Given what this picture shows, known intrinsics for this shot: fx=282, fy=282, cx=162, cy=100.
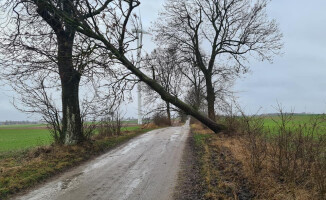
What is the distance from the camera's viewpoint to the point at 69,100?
12.4 m

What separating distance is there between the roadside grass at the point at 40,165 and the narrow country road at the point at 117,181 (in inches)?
17.6

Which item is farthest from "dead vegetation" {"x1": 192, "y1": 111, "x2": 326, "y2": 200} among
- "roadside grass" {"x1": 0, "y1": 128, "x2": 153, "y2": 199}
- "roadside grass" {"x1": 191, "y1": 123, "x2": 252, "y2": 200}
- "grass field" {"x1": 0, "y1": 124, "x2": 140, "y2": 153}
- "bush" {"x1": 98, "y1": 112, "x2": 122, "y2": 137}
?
"bush" {"x1": 98, "y1": 112, "x2": 122, "y2": 137}

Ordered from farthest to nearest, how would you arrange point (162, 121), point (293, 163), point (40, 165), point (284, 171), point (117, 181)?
point (162, 121) → point (40, 165) → point (117, 181) → point (293, 163) → point (284, 171)

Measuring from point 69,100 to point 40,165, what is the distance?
400 cm

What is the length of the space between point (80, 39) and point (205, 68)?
46.9 ft

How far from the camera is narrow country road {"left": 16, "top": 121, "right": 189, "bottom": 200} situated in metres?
6.26

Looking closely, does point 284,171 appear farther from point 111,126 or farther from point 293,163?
point 111,126

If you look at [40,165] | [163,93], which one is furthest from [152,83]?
[40,165]

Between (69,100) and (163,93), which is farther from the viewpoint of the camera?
(163,93)

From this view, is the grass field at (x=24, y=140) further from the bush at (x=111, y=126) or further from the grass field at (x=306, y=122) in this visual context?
the grass field at (x=306, y=122)

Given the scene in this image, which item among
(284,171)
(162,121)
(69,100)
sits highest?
(69,100)

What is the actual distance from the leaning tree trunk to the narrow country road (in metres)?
2.07

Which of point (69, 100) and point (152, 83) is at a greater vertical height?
point (152, 83)

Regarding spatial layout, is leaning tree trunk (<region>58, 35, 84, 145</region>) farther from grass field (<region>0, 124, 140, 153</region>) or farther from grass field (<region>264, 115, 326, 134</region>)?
grass field (<region>264, 115, 326, 134</region>)
